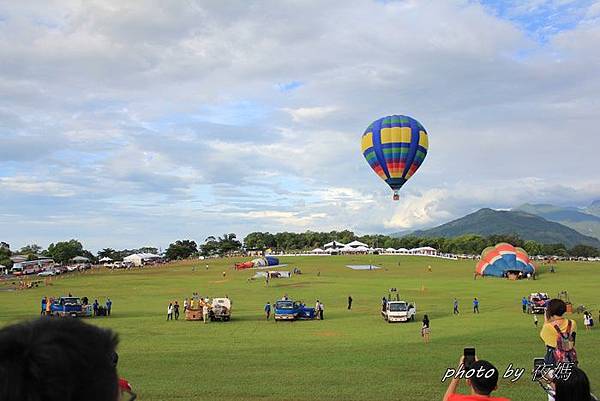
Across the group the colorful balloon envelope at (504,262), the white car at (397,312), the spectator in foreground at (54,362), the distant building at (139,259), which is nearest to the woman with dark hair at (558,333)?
the spectator in foreground at (54,362)

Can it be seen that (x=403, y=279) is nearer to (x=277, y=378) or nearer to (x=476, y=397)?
(x=277, y=378)

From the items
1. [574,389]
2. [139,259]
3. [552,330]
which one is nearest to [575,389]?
[574,389]

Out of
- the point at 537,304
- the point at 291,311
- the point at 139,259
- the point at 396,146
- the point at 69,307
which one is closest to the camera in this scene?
the point at 291,311

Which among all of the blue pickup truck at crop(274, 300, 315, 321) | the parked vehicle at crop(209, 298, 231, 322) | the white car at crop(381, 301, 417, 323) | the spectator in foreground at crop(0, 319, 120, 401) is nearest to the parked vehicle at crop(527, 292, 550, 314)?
the white car at crop(381, 301, 417, 323)

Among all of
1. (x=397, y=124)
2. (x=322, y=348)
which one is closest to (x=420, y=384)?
(x=322, y=348)

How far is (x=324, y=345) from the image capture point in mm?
24547

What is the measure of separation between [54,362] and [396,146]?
171ft

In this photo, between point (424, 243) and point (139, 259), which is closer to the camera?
Answer: point (139, 259)

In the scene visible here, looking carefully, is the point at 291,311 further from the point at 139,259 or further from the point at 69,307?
the point at 139,259

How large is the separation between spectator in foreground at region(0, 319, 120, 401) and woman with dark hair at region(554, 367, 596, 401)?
4602 mm

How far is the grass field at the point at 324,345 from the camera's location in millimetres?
16188

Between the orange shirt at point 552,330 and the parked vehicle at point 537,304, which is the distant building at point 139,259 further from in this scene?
the orange shirt at point 552,330

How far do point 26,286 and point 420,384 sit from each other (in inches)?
2464

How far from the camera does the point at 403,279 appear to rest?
73938 millimetres
